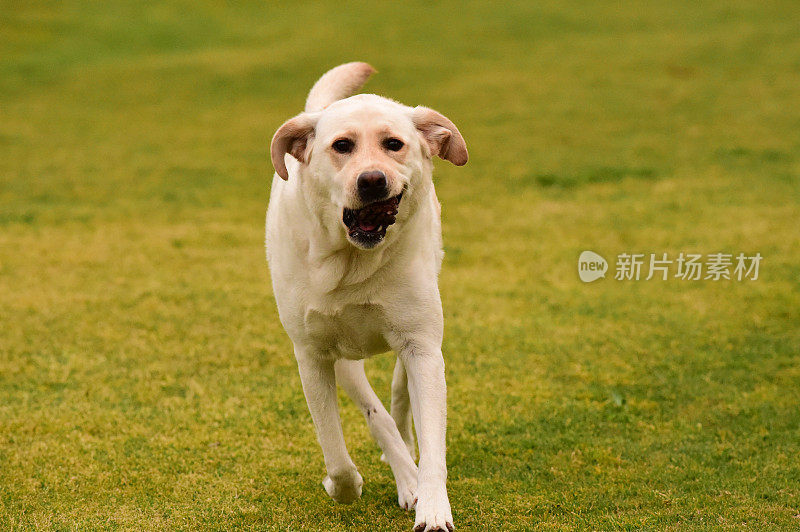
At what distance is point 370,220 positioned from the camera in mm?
3787

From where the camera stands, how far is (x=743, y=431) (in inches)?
223

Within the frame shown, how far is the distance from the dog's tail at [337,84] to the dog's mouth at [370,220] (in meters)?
1.25

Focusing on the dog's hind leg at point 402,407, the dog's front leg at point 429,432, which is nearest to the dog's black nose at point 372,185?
the dog's front leg at point 429,432

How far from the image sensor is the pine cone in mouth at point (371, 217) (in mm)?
3760

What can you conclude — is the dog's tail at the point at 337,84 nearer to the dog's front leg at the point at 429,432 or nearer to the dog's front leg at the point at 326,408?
the dog's front leg at the point at 326,408

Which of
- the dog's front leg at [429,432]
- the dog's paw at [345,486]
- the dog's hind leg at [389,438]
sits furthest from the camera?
the dog's hind leg at [389,438]

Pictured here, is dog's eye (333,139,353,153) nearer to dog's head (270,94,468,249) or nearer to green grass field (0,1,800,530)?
dog's head (270,94,468,249)

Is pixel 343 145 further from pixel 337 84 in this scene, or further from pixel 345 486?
pixel 345 486

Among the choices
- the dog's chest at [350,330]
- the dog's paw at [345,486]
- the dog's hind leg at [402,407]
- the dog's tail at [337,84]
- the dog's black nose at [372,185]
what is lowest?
the dog's paw at [345,486]

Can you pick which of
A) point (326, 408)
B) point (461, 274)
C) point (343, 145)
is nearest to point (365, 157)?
point (343, 145)

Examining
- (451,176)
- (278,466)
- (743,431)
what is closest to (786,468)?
(743,431)

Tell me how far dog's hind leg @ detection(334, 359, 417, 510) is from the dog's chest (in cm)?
52

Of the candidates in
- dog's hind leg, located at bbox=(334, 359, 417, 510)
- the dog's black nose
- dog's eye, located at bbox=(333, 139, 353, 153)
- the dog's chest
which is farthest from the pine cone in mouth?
dog's hind leg, located at bbox=(334, 359, 417, 510)

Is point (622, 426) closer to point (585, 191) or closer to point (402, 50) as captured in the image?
point (585, 191)
